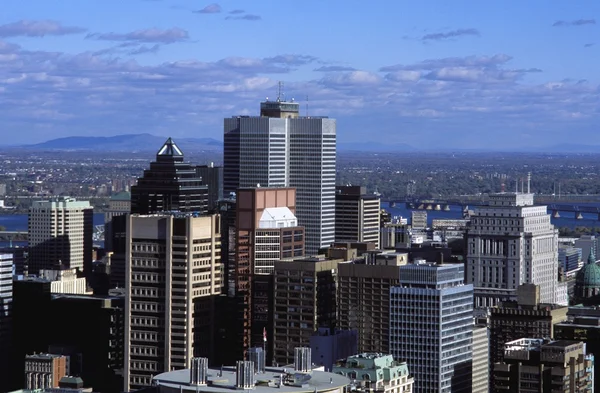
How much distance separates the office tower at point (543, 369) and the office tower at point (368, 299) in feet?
37.1

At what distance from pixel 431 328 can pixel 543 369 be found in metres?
8.93

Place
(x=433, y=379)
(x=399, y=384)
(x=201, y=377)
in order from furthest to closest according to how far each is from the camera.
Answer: (x=433, y=379) → (x=399, y=384) → (x=201, y=377)

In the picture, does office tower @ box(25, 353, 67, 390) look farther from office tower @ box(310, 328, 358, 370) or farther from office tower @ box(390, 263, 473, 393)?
office tower @ box(390, 263, 473, 393)

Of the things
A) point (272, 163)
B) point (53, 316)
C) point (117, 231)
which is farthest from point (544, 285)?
point (117, 231)

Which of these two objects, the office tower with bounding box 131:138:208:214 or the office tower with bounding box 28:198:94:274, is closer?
the office tower with bounding box 131:138:208:214

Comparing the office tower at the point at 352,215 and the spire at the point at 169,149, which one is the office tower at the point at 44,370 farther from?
the office tower at the point at 352,215

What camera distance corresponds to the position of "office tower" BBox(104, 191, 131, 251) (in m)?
160

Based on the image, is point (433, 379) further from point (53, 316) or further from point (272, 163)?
point (272, 163)

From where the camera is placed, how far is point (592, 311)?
9319 cm

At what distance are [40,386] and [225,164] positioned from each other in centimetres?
4213

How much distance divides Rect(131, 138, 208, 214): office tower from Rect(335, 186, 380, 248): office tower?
2599 centimetres

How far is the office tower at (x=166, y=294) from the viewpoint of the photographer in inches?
3383

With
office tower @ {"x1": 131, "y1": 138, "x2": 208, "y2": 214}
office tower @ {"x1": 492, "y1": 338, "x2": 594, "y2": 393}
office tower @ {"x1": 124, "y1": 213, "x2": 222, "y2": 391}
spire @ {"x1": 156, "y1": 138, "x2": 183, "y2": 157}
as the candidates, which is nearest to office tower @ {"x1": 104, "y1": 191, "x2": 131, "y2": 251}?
office tower @ {"x1": 131, "y1": 138, "x2": 208, "y2": 214}

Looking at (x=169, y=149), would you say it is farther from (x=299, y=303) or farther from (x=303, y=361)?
(x=303, y=361)
